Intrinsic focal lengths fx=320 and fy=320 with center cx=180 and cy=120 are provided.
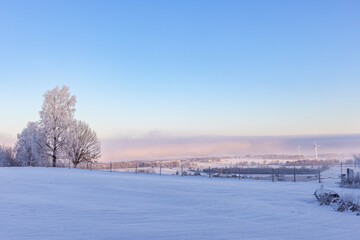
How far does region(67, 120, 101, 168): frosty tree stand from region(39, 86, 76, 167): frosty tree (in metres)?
1.43


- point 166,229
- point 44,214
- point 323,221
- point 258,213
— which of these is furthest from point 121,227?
point 323,221

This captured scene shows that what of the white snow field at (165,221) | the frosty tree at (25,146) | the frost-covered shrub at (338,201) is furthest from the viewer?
the frosty tree at (25,146)

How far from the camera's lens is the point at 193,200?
16625mm

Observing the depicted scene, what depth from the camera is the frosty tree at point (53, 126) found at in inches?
2024

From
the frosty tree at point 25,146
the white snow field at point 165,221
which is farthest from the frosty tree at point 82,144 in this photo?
the white snow field at point 165,221

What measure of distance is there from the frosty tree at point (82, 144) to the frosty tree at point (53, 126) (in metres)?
1.43

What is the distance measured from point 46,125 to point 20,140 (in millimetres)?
24027

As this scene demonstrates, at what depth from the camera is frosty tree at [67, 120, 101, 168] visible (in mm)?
54691

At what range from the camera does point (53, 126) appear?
5141 centimetres

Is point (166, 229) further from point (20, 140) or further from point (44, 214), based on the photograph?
point (20, 140)

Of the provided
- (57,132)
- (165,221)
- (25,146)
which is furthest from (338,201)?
(25,146)

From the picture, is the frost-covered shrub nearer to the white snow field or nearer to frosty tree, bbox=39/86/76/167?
the white snow field

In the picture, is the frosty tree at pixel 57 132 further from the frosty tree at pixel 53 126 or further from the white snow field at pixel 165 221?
the white snow field at pixel 165 221

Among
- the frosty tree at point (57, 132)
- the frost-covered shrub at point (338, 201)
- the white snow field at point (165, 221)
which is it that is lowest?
the frost-covered shrub at point (338, 201)
